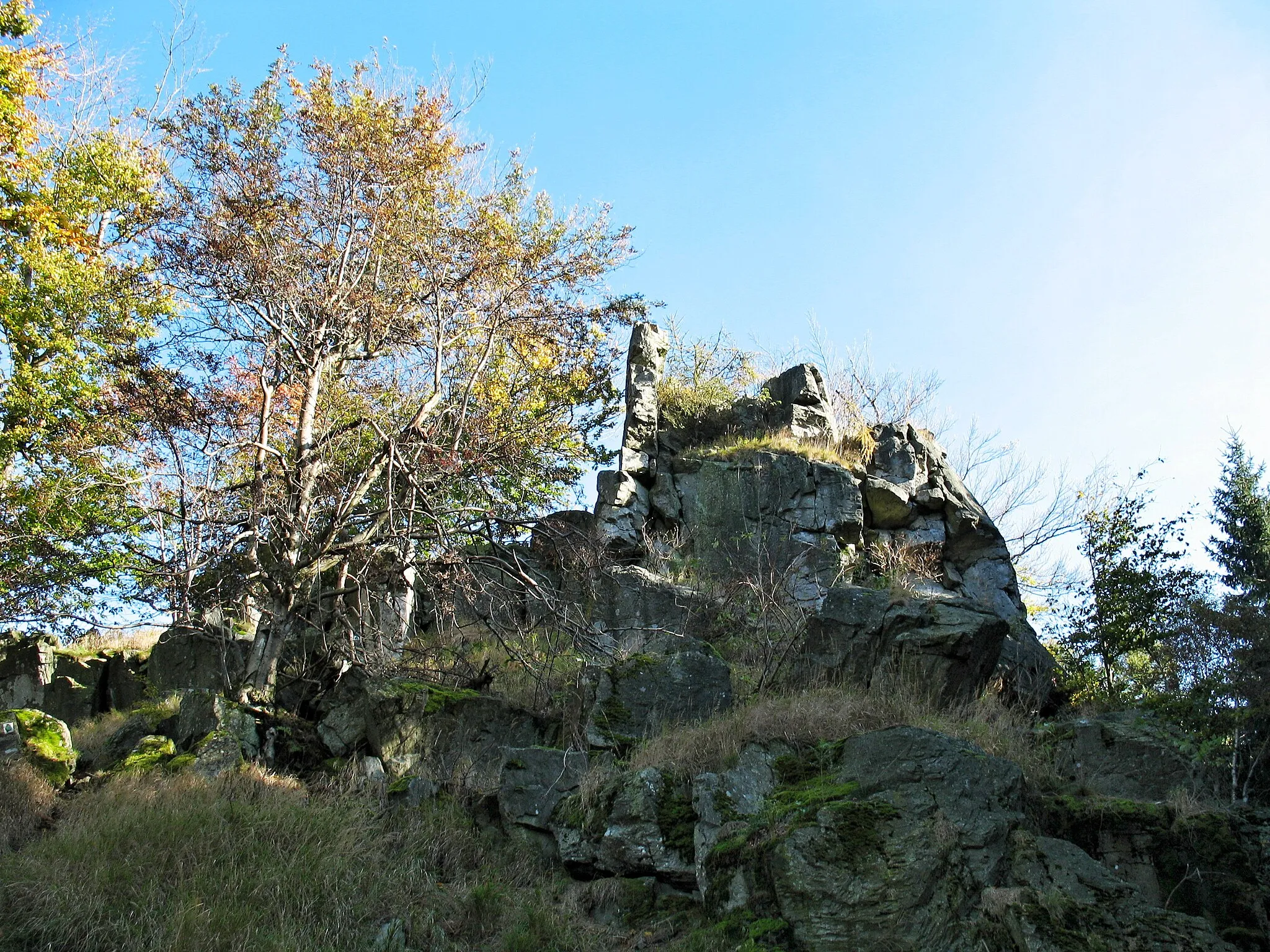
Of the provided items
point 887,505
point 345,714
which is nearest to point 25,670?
point 345,714

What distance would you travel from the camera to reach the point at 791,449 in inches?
683

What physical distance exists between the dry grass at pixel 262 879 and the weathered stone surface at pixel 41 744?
931mm

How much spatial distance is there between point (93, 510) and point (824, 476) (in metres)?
13.0

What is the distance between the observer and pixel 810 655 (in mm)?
10445

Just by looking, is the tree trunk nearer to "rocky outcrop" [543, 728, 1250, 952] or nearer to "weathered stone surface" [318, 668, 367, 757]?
"weathered stone surface" [318, 668, 367, 757]

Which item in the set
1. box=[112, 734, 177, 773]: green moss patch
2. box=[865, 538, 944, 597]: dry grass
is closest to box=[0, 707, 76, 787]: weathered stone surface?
box=[112, 734, 177, 773]: green moss patch

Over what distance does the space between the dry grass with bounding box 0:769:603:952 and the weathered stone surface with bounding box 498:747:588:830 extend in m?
0.32

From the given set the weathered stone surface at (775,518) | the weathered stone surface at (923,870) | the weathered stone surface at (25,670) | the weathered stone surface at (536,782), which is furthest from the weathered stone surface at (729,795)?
the weathered stone surface at (25,670)

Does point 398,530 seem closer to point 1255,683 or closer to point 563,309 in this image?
point 563,309

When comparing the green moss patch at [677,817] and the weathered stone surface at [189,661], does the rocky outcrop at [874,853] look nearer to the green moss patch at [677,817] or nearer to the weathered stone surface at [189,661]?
the green moss patch at [677,817]

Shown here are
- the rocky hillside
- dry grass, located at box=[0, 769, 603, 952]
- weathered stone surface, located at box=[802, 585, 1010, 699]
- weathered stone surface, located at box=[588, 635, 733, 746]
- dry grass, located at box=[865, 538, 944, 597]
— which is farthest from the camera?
dry grass, located at box=[865, 538, 944, 597]

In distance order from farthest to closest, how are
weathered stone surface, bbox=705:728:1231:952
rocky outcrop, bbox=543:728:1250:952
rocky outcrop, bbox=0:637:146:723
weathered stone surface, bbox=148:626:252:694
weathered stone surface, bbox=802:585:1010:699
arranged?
1. rocky outcrop, bbox=0:637:146:723
2. weathered stone surface, bbox=148:626:252:694
3. weathered stone surface, bbox=802:585:1010:699
4. rocky outcrop, bbox=543:728:1250:952
5. weathered stone surface, bbox=705:728:1231:952

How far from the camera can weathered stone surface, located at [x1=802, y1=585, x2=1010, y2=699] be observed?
9961 millimetres

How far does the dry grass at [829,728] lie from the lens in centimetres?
799
